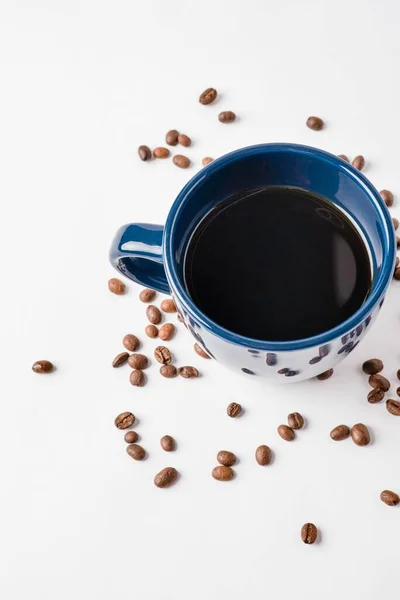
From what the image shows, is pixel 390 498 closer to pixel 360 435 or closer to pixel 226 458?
pixel 360 435

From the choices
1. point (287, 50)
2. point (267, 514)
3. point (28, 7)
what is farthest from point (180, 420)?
point (28, 7)

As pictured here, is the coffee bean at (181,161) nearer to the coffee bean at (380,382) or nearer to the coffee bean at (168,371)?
the coffee bean at (168,371)

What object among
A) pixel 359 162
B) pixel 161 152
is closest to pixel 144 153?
pixel 161 152

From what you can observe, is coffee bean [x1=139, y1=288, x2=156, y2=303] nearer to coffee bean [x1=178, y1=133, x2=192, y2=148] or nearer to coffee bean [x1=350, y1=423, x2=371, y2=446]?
coffee bean [x1=178, y1=133, x2=192, y2=148]

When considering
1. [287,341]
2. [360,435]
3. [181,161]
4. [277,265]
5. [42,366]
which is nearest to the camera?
[287,341]

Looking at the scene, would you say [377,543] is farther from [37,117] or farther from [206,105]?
[37,117]
